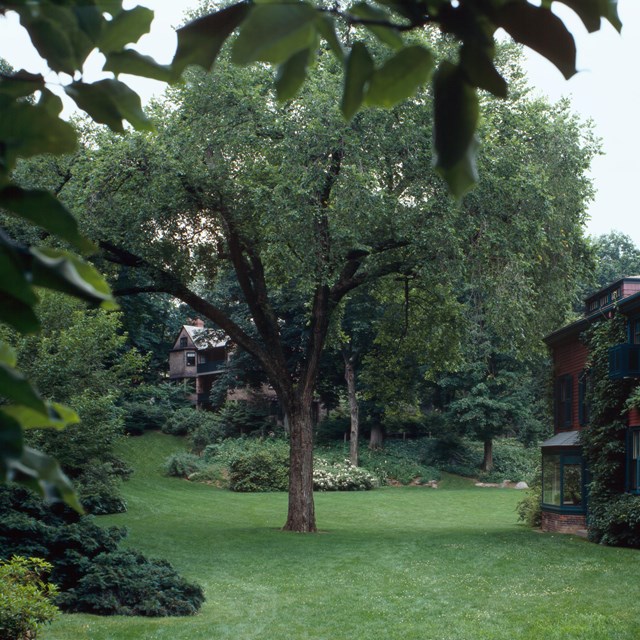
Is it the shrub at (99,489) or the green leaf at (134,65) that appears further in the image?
the shrub at (99,489)

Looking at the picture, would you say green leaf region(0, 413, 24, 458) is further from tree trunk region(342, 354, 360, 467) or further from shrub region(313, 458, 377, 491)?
tree trunk region(342, 354, 360, 467)

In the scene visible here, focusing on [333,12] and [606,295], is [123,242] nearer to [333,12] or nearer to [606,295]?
[606,295]

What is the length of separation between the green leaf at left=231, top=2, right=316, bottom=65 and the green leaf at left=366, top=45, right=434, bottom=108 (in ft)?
0.40

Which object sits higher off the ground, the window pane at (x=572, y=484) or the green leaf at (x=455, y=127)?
the green leaf at (x=455, y=127)

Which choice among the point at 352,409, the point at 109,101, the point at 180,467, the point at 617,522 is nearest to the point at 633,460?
the point at 617,522

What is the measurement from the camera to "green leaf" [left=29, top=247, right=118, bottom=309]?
2.62ft

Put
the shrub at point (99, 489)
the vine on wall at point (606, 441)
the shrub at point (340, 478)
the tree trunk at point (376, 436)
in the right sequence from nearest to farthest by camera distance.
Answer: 1. the vine on wall at point (606, 441)
2. the shrub at point (99, 489)
3. the shrub at point (340, 478)
4. the tree trunk at point (376, 436)

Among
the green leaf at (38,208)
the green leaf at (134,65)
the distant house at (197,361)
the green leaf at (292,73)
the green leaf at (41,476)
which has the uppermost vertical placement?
the distant house at (197,361)

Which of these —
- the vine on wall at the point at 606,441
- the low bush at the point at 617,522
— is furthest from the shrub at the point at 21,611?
the vine on wall at the point at 606,441

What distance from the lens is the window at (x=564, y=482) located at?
2442 cm

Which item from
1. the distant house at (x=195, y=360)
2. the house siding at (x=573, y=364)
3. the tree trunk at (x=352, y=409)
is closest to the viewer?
the house siding at (x=573, y=364)

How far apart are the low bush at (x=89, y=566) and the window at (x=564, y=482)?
14.5m

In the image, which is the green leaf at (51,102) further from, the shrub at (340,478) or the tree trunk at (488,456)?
the tree trunk at (488,456)

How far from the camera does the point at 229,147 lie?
63.7ft
